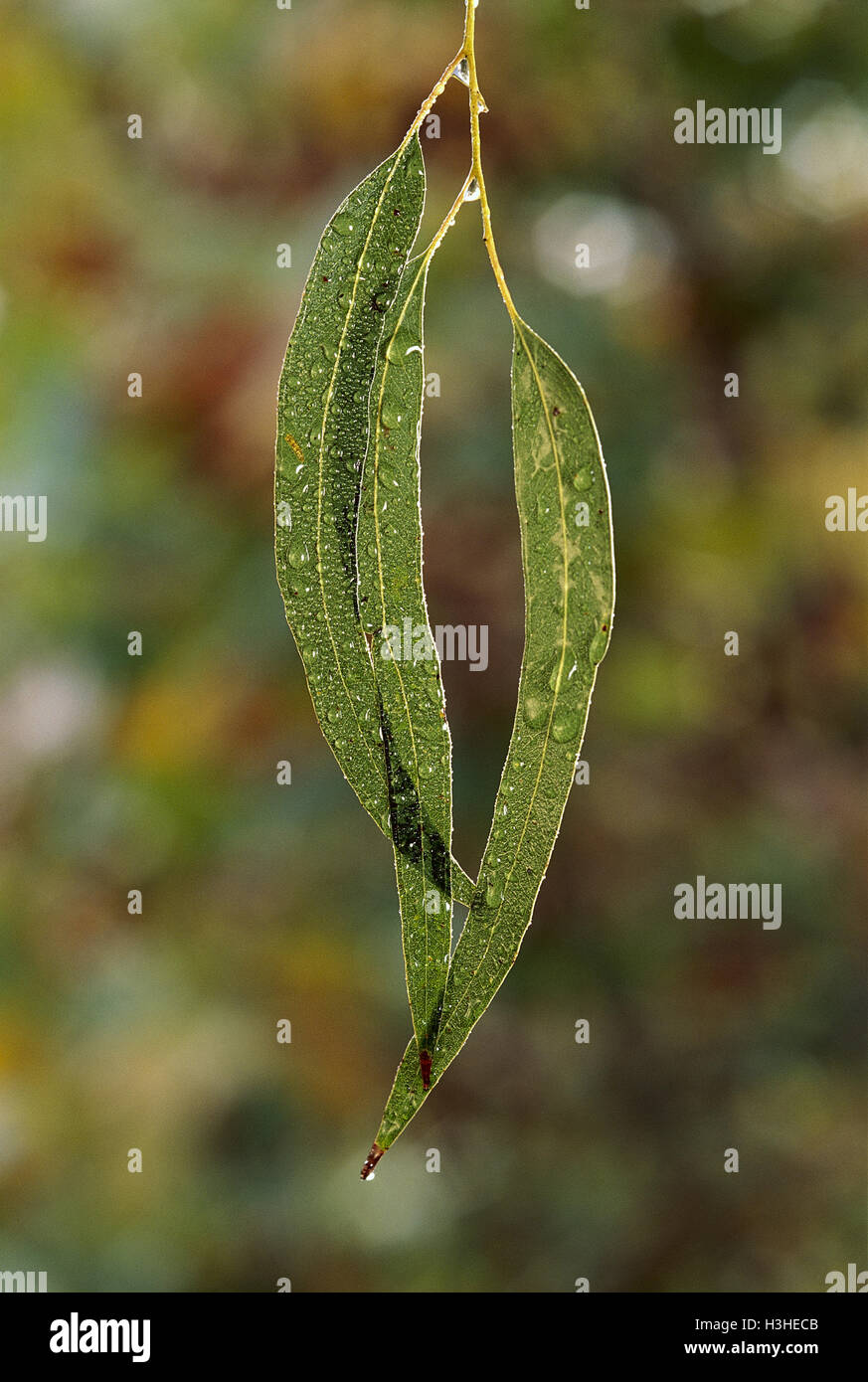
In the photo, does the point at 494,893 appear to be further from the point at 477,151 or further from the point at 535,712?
the point at 477,151

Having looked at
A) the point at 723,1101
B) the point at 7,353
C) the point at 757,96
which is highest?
the point at 757,96

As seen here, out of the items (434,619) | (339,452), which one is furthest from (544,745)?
(434,619)

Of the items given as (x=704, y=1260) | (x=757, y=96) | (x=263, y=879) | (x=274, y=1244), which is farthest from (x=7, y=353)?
(x=704, y=1260)

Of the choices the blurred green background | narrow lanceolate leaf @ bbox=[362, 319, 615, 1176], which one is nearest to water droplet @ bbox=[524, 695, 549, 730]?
narrow lanceolate leaf @ bbox=[362, 319, 615, 1176]

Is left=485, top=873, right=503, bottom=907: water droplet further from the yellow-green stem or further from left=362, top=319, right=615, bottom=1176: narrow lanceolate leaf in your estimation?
the yellow-green stem

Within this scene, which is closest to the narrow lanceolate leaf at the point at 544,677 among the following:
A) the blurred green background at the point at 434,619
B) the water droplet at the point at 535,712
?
the water droplet at the point at 535,712

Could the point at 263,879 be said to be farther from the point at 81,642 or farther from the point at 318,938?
the point at 81,642
